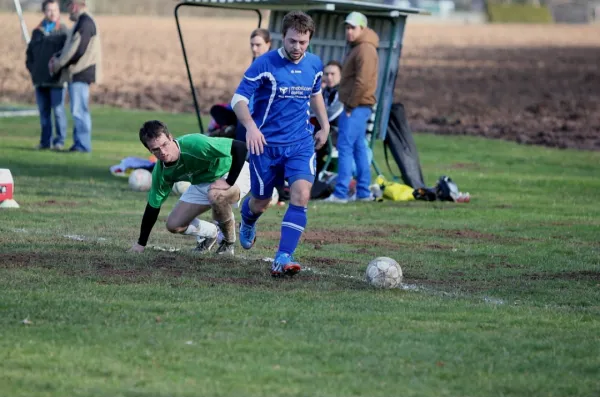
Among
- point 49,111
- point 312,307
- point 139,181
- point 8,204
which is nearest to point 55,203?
point 8,204

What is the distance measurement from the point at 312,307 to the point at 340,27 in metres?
9.46

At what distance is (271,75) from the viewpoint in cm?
888

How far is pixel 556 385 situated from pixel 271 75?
393cm

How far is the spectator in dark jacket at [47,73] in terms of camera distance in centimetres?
1809

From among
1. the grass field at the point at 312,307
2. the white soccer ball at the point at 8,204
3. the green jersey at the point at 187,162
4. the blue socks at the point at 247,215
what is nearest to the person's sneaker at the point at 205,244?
the grass field at the point at 312,307

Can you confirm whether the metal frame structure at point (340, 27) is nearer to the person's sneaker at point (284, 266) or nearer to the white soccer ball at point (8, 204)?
the white soccer ball at point (8, 204)

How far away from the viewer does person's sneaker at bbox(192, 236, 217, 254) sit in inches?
394

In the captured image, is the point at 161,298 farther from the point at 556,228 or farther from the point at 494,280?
the point at 556,228

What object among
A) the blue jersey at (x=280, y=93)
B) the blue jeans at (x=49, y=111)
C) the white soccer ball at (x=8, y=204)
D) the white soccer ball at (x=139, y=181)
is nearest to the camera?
the blue jersey at (x=280, y=93)

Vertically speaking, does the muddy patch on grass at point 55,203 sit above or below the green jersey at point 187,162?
below

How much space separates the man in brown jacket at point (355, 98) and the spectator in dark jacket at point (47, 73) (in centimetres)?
588

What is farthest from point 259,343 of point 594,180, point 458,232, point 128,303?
point 594,180

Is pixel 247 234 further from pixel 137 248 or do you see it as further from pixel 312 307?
pixel 312 307

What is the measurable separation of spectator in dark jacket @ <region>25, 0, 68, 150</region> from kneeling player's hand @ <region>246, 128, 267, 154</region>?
10.2 metres
